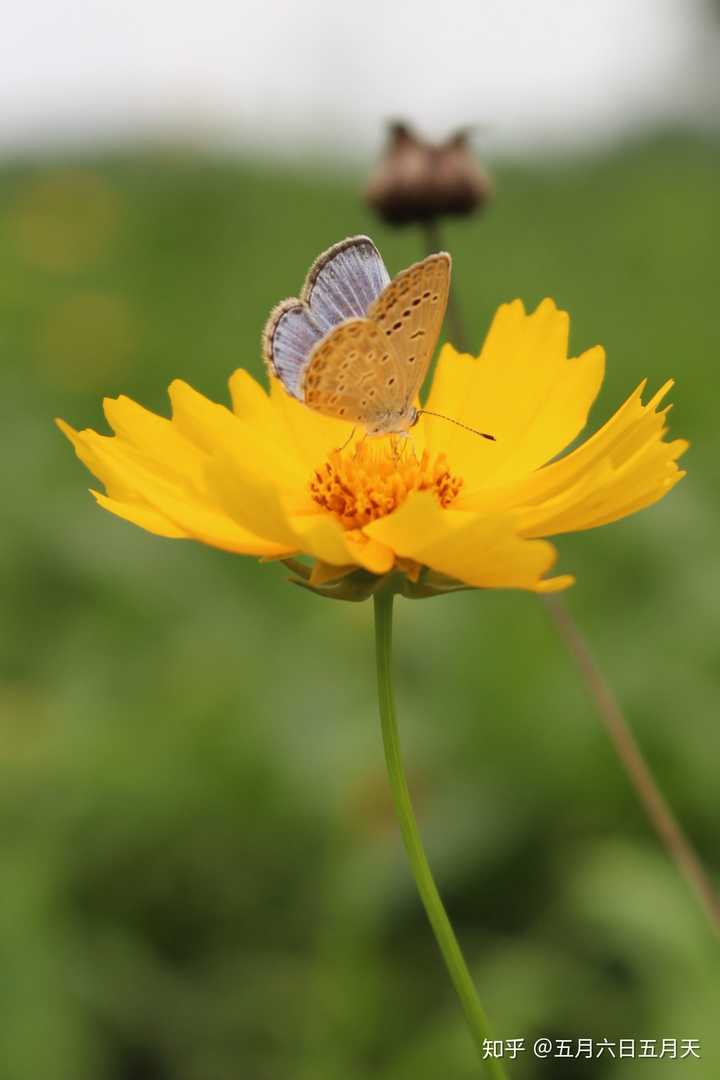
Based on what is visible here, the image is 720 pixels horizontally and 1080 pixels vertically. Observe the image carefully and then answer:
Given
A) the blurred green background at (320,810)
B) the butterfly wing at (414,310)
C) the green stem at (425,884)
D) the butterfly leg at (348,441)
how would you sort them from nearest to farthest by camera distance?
the green stem at (425,884), the butterfly wing at (414,310), the butterfly leg at (348,441), the blurred green background at (320,810)

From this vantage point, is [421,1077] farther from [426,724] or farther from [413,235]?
[413,235]

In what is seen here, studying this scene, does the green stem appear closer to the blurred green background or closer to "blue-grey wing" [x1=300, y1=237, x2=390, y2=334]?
"blue-grey wing" [x1=300, y1=237, x2=390, y2=334]

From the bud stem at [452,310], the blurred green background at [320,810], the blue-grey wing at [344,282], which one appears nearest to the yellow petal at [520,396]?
the blue-grey wing at [344,282]

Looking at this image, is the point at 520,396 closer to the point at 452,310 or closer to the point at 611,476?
the point at 611,476

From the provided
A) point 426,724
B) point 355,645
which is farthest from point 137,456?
point 355,645

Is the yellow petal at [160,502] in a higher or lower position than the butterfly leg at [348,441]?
lower

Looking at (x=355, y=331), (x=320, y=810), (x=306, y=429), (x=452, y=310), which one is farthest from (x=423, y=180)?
(x=320, y=810)

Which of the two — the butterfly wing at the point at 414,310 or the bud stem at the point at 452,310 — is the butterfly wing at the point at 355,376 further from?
the bud stem at the point at 452,310

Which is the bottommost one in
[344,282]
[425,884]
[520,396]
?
[425,884]
